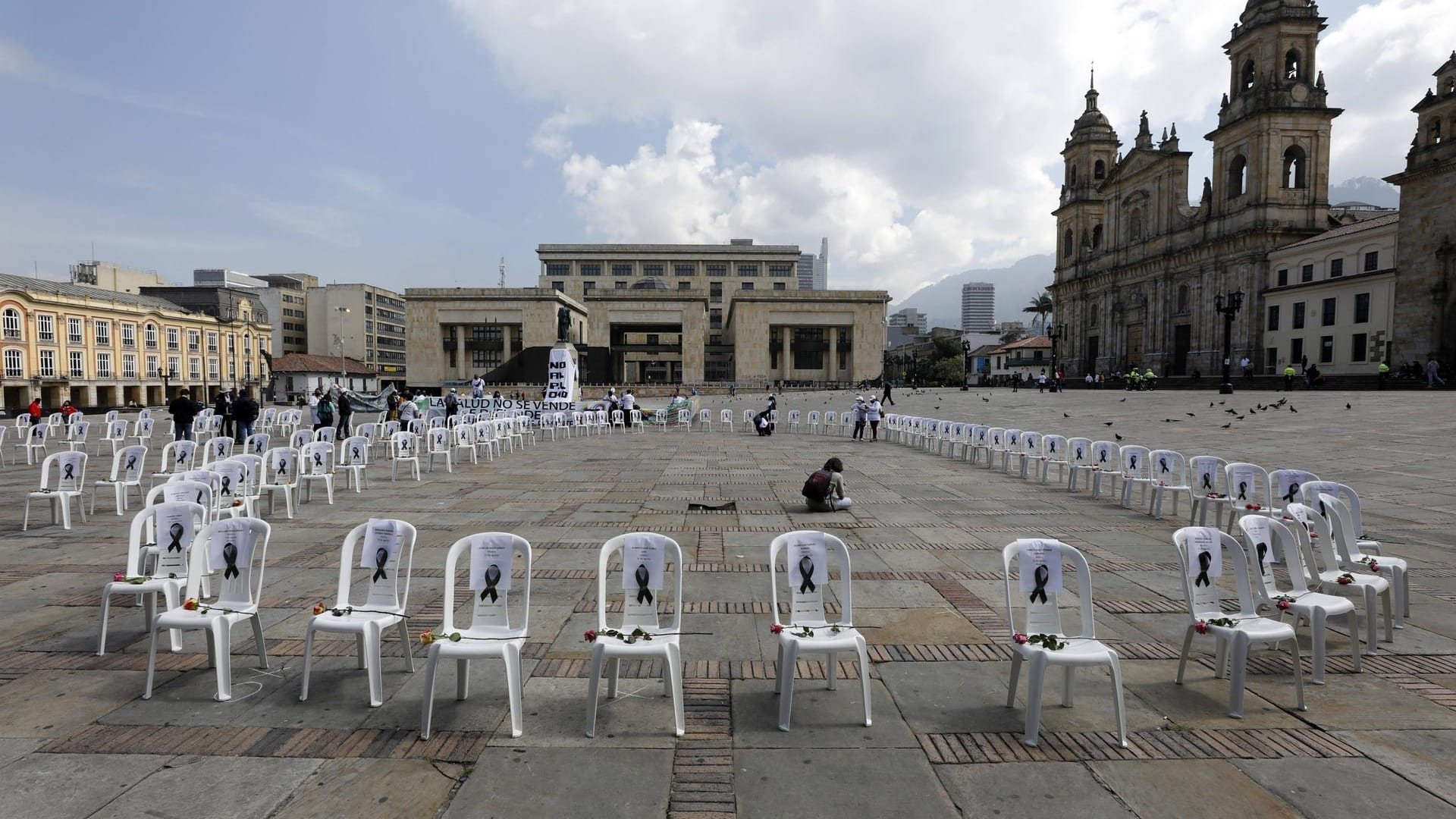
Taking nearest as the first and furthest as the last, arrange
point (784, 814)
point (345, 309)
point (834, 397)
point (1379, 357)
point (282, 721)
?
1. point (784, 814)
2. point (282, 721)
3. point (1379, 357)
4. point (834, 397)
5. point (345, 309)

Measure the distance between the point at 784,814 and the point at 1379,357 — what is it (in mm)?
53031

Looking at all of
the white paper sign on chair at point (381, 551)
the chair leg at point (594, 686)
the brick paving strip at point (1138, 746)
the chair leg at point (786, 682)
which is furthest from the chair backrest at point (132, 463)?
the brick paving strip at point (1138, 746)

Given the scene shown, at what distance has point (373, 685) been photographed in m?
4.33

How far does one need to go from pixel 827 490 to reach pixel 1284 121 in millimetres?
56367

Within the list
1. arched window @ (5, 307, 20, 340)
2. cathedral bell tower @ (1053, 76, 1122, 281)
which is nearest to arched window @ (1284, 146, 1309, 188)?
cathedral bell tower @ (1053, 76, 1122, 281)

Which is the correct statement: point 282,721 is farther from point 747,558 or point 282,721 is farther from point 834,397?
point 834,397

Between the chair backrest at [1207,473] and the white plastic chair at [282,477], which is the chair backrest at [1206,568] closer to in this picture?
the chair backrest at [1207,473]

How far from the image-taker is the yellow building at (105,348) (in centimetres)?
5375

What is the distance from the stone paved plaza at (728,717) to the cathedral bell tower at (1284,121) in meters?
51.9

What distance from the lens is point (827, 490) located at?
1030 cm

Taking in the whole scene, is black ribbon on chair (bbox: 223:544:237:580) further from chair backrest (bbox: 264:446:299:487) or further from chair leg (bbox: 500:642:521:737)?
chair backrest (bbox: 264:446:299:487)

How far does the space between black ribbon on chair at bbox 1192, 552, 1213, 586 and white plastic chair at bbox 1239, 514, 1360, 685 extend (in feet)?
1.32

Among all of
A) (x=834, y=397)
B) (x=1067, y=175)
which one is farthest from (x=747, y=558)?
(x=1067, y=175)

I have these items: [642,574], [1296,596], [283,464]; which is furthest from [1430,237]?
[283,464]
